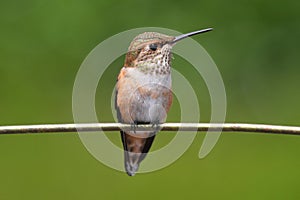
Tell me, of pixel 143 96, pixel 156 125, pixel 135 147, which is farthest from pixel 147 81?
pixel 135 147

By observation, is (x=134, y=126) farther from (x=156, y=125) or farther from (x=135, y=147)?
(x=135, y=147)

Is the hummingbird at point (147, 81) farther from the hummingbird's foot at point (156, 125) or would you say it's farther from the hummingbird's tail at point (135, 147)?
the hummingbird's tail at point (135, 147)

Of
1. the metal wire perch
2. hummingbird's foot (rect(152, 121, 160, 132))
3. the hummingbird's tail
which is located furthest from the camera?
the hummingbird's tail

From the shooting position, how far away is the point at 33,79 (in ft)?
18.4

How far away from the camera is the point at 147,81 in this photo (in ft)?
8.44

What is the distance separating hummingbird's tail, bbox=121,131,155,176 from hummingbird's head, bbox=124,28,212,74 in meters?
0.33

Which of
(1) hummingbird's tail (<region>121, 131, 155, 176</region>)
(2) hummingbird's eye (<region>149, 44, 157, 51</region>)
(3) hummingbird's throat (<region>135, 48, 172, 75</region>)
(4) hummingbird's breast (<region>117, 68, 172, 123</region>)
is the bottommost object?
(1) hummingbird's tail (<region>121, 131, 155, 176</region>)

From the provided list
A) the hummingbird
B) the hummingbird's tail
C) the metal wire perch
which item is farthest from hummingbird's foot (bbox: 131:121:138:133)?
the metal wire perch

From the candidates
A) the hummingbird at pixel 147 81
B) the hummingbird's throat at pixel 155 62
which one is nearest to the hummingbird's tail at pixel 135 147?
the hummingbird at pixel 147 81

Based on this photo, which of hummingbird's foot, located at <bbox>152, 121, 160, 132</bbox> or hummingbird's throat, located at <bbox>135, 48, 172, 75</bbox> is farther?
hummingbird's throat, located at <bbox>135, 48, 172, 75</bbox>

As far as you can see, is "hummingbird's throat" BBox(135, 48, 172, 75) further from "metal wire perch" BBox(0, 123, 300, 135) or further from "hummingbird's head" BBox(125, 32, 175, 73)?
"metal wire perch" BBox(0, 123, 300, 135)

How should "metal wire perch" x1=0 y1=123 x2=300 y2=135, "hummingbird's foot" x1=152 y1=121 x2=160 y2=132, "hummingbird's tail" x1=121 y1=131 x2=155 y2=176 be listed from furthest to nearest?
"hummingbird's tail" x1=121 y1=131 x2=155 y2=176
"hummingbird's foot" x1=152 y1=121 x2=160 y2=132
"metal wire perch" x1=0 y1=123 x2=300 y2=135

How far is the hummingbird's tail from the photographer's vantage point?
2.82 metres

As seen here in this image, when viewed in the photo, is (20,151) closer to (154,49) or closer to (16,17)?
(16,17)
